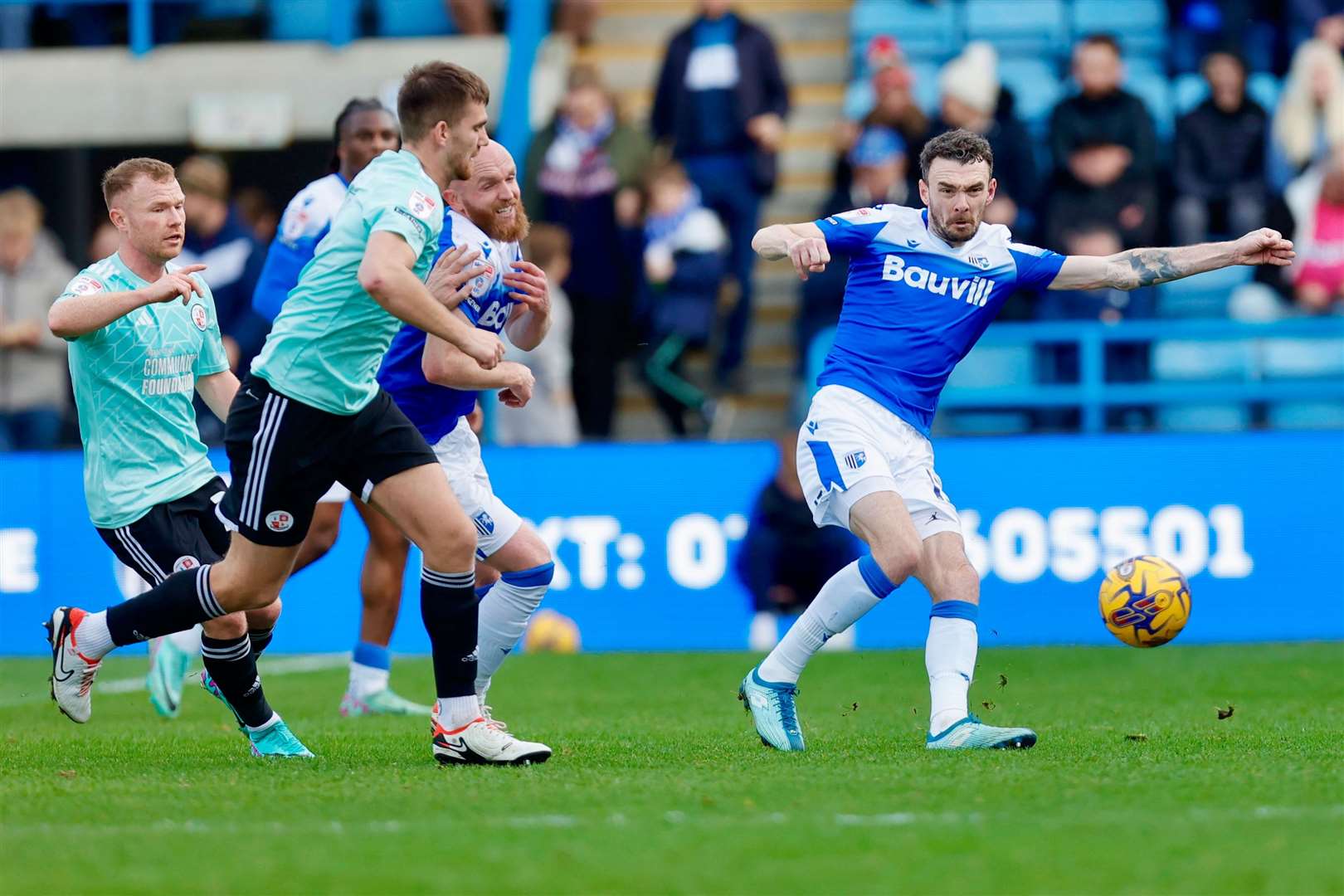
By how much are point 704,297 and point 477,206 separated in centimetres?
683

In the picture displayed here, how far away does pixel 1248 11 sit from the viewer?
15492 mm

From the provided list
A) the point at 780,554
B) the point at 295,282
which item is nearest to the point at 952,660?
the point at 295,282

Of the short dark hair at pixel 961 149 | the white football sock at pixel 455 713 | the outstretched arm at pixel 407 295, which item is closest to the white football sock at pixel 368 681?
the white football sock at pixel 455 713

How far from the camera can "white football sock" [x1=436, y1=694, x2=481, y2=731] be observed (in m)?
6.60

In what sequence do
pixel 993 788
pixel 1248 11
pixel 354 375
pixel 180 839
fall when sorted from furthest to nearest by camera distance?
Answer: pixel 1248 11, pixel 354 375, pixel 993 788, pixel 180 839

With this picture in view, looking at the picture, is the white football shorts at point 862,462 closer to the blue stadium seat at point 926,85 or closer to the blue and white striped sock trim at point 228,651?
the blue and white striped sock trim at point 228,651

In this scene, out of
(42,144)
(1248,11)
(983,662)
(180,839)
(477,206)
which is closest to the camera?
(180,839)

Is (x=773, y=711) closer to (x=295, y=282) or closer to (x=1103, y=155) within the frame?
(x=295, y=282)

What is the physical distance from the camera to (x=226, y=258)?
557 inches

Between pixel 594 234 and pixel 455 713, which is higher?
pixel 594 234

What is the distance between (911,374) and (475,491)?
5.55ft

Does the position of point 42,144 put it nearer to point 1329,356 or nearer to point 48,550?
point 48,550

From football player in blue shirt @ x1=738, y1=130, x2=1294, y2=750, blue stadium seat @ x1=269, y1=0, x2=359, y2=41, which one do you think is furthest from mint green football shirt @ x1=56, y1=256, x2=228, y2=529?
blue stadium seat @ x1=269, y1=0, x2=359, y2=41

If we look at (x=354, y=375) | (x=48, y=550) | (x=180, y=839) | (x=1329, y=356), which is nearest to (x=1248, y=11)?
(x=1329, y=356)
